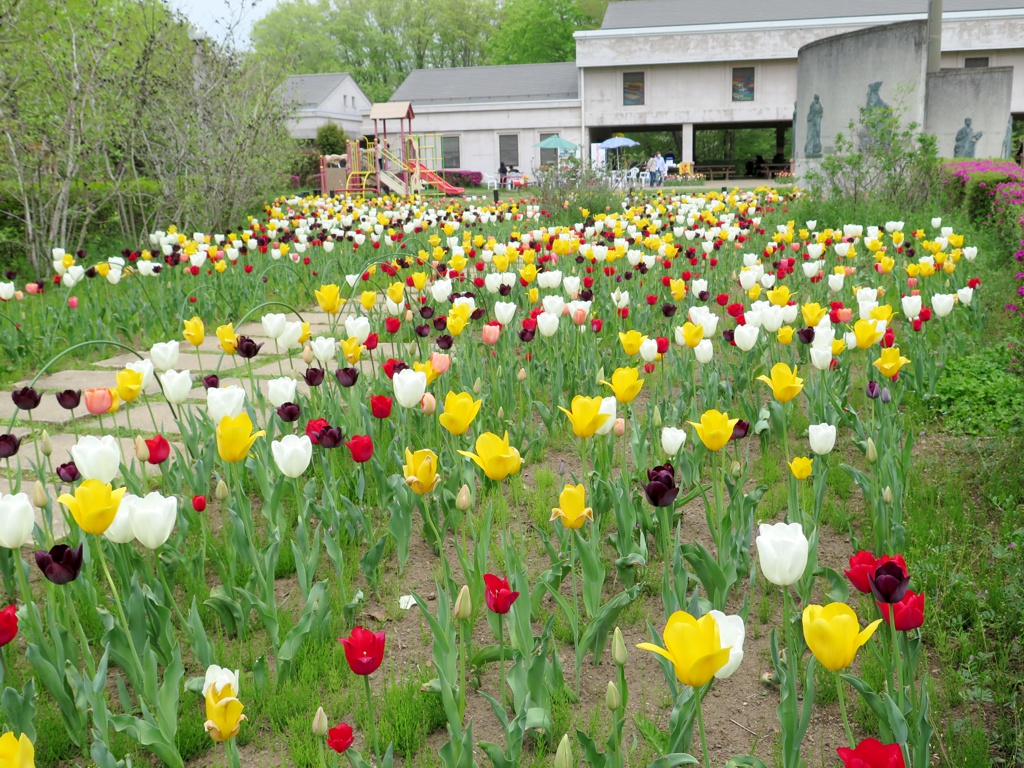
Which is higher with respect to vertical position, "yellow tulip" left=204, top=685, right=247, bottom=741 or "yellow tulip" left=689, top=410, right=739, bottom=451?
"yellow tulip" left=689, top=410, right=739, bottom=451

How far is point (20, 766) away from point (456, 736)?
87 cm

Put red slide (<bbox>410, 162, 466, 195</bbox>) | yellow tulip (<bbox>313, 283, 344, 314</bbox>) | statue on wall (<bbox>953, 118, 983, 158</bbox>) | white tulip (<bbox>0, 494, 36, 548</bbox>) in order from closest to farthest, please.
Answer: white tulip (<bbox>0, 494, 36, 548</bbox>), yellow tulip (<bbox>313, 283, 344, 314</bbox>), statue on wall (<bbox>953, 118, 983, 158</bbox>), red slide (<bbox>410, 162, 466, 195</bbox>)

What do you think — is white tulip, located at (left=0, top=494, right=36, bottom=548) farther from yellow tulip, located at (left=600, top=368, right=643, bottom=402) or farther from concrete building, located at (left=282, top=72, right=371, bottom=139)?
concrete building, located at (left=282, top=72, right=371, bottom=139)

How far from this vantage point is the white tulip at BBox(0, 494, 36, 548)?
2.03m

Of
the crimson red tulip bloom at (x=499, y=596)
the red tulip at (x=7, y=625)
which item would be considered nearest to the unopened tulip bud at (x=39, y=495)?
the red tulip at (x=7, y=625)

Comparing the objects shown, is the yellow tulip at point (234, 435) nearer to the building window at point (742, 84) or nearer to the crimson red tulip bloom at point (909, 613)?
the crimson red tulip bloom at point (909, 613)

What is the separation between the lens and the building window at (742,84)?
37750 millimetres

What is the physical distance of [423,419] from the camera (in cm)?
395

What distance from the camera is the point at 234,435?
2.45 meters

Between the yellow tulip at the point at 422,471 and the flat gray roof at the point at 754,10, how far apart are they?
38970 mm

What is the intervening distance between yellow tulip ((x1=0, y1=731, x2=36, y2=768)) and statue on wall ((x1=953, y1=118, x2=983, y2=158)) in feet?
58.9

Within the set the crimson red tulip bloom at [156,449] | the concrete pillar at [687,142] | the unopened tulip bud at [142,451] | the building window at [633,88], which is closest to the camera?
the unopened tulip bud at [142,451]

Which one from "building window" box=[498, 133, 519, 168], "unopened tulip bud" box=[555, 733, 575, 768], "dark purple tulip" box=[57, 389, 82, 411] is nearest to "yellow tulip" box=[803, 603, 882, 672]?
"unopened tulip bud" box=[555, 733, 575, 768]

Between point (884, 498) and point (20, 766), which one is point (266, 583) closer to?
point (20, 766)
